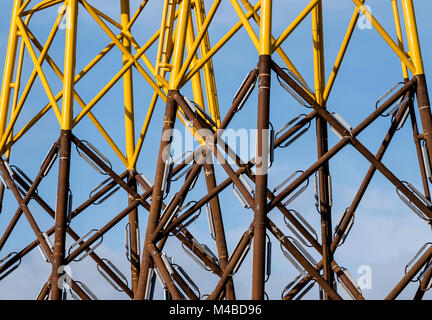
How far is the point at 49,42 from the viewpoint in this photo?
82.6ft

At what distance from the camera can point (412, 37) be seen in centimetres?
2088

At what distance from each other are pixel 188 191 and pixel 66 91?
4661 millimetres

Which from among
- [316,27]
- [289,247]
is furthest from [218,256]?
[316,27]

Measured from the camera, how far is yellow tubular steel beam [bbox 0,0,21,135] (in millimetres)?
26391

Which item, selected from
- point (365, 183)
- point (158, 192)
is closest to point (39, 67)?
point (158, 192)

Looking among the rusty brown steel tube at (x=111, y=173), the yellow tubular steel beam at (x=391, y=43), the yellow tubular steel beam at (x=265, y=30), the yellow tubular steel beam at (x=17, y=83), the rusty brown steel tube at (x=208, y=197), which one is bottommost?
the rusty brown steel tube at (x=208, y=197)

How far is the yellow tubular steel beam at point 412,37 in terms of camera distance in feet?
68.5

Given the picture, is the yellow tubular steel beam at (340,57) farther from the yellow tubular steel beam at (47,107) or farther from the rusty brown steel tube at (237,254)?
the yellow tubular steel beam at (47,107)

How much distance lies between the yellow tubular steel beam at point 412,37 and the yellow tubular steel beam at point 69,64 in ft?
25.7

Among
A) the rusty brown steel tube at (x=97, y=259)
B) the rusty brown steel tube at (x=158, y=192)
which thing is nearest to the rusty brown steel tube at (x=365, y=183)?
the rusty brown steel tube at (x=158, y=192)

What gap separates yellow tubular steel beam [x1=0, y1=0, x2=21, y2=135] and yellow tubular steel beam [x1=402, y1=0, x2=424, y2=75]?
10.7 m

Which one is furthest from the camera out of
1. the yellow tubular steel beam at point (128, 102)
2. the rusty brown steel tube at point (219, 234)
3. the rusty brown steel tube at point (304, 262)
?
the yellow tubular steel beam at point (128, 102)

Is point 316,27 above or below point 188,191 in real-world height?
above

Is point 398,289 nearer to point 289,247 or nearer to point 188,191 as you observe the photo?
point 289,247
